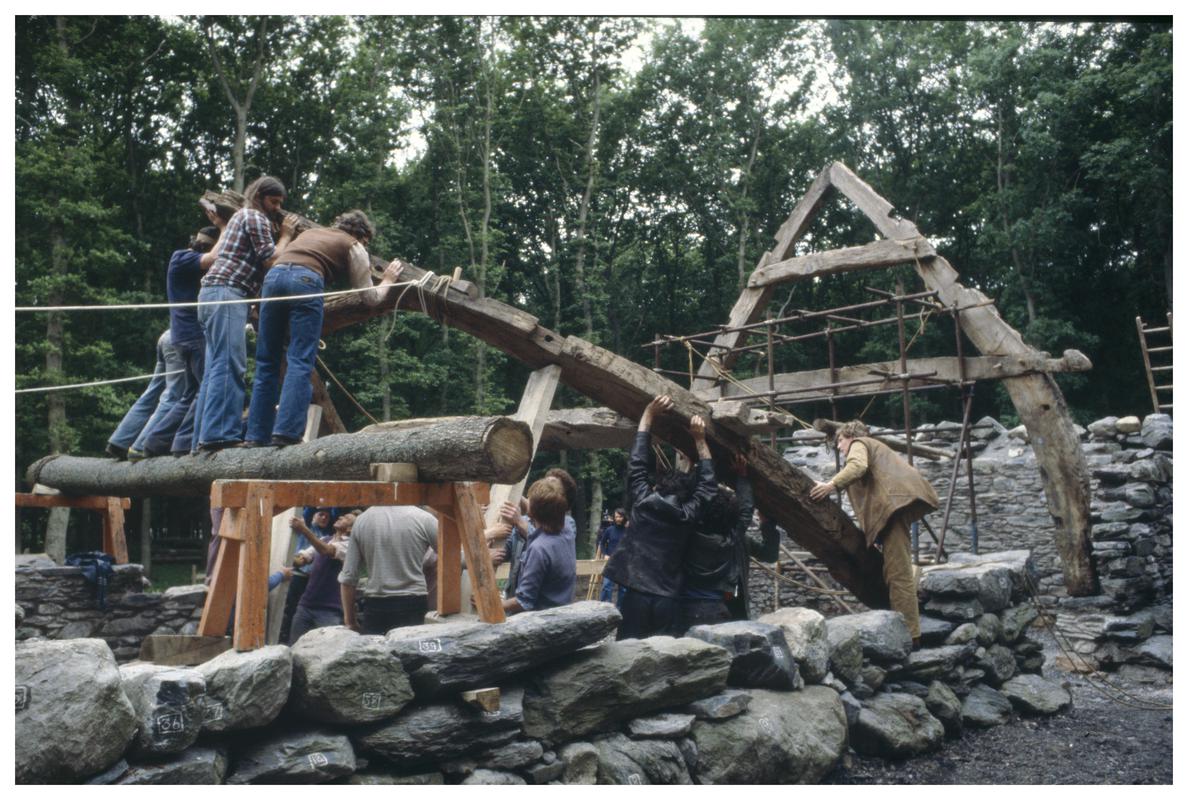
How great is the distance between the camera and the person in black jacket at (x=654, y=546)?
202 inches

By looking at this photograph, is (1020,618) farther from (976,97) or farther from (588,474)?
(976,97)

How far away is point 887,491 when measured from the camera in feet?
20.1

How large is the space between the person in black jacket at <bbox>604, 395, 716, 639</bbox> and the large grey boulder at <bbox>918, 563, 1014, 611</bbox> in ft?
7.39

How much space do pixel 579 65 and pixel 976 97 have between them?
6.51m

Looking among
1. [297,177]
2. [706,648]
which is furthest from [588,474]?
[706,648]

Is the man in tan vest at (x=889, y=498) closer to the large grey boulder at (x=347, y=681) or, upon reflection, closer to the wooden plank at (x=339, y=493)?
the wooden plank at (x=339, y=493)

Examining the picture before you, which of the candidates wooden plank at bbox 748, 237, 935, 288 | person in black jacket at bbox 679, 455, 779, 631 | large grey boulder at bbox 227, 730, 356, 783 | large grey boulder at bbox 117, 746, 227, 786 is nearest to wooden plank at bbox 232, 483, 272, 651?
large grey boulder at bbox 227, 730, 356, 783

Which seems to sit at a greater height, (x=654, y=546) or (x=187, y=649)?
Answer: (x=654, y=546)

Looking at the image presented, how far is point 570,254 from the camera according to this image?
39.0 ft

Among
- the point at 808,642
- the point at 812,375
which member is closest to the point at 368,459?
the point at 808,642

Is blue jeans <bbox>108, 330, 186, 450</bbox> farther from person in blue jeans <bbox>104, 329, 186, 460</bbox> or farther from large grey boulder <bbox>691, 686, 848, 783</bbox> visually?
large grey boulder <bbox>691, 686, 848, 783</bbox>

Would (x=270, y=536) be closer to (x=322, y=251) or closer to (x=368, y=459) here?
(x=368, y=459)

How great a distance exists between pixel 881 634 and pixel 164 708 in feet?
13.6

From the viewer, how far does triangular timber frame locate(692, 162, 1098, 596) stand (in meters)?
8.84
